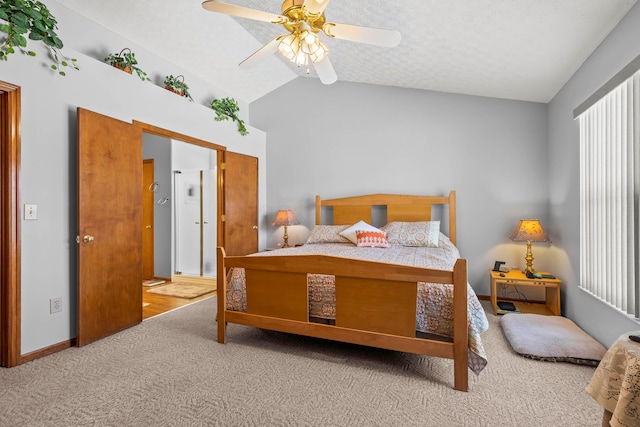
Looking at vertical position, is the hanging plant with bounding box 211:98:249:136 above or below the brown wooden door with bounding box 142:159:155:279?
above

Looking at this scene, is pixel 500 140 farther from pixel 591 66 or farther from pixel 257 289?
pixel 257 289

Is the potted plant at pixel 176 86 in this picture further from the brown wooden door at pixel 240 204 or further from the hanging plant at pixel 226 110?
the brown wooden door at pixel 240 204

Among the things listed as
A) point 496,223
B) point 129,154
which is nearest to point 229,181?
point 129,154

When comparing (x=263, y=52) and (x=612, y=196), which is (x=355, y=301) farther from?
(x=612, y=196)

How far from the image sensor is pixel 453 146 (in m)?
3.94

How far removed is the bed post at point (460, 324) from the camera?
5.82ft

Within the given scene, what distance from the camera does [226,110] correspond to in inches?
165

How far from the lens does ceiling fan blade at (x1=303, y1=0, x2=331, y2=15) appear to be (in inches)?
68.2

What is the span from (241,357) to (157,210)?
380 cm

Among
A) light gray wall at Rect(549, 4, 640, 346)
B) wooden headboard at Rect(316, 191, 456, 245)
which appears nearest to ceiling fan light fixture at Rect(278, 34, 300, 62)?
light gray wall at Rect(549, 4, 640, 346)

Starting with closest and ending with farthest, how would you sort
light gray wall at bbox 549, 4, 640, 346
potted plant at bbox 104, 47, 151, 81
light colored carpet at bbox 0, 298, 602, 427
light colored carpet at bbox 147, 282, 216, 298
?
light colored carpet at bbox 0, 298, 602, 427 → light gray wall at bbox 549, 4, 640, 346 → potted plant at bbox 104, 47, 151, 81 → light colored carpet at bbox 147, 282, 216, 298

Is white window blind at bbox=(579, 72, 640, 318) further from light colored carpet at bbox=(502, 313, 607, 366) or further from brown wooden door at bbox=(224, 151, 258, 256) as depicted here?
brown wooden door at bbox=(224, 151, 258, 256)

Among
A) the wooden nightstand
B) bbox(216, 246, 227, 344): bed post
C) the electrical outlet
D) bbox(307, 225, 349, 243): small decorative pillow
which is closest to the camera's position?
the electrical outlet

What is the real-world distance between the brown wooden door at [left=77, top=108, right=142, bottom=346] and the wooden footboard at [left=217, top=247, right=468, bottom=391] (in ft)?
3.41
